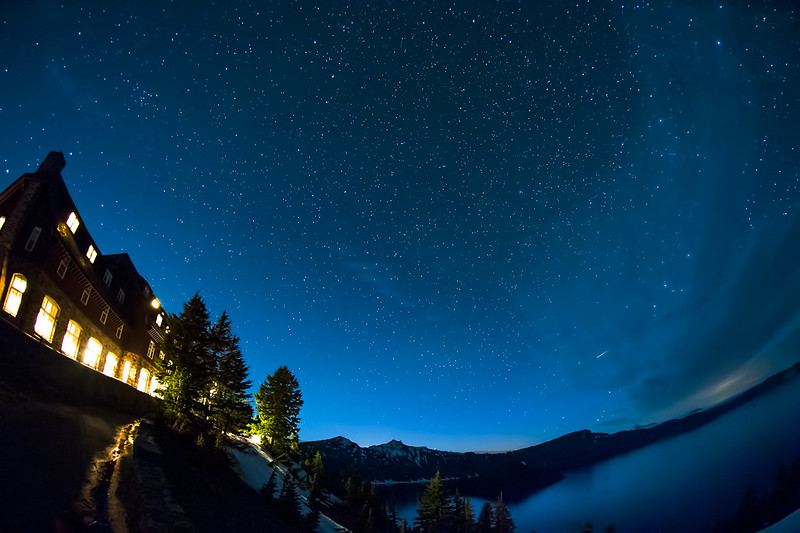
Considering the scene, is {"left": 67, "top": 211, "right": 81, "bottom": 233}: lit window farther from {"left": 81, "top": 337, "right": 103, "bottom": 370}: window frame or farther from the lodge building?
{"left": 81, "top": 337, "right": 103, "bottom": 370}: window frame

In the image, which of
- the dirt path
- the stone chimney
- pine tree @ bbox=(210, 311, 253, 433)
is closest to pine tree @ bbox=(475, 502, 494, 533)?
pine tree @ bbox=(210, 311, 253, 433)

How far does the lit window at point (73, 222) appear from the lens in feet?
88.5

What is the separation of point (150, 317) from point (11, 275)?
2318cm

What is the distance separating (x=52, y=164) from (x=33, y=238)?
5.81 metres

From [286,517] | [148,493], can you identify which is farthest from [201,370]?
[148,493]

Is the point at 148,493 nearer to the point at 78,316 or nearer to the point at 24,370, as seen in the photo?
the point at 24,370

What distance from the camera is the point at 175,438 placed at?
16.8m

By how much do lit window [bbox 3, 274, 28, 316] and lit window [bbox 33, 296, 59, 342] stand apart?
6.64ft

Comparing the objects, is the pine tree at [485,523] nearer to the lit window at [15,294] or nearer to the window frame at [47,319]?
the window frame at [47,319]

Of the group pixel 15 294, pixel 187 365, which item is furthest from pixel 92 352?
pixel 187 365

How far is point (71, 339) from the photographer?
2650 cm

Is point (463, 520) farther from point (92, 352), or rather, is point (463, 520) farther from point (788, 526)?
point (788, 526)

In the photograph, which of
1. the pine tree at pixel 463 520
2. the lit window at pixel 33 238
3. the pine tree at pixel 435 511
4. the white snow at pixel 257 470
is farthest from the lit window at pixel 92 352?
the pine tree at pixel 463 520

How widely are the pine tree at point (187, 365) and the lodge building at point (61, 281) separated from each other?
25.5 ft
